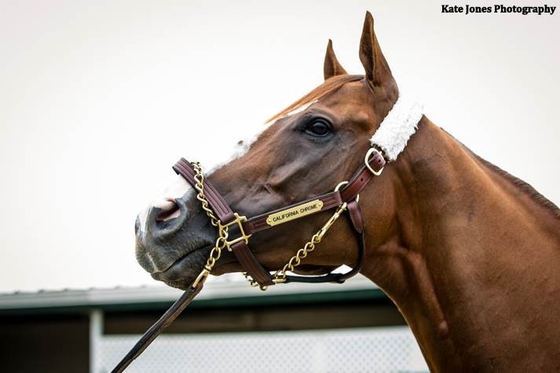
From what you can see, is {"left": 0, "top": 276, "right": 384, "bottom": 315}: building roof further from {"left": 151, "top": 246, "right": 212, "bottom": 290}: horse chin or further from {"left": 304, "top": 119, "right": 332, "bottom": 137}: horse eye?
{"left": 151, "top": 246, "right": 212, "bottom": 290}: horse chin

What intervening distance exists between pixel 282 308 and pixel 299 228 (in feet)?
27.0

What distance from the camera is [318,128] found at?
10.7 feet

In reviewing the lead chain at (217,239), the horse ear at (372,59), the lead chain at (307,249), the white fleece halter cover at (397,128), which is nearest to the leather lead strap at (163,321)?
the lead chain at (217,239)

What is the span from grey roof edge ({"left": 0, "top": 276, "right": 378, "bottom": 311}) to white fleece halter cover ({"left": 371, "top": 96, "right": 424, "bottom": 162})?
537 centimetres

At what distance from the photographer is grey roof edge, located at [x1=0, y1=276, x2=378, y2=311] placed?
9.04 m

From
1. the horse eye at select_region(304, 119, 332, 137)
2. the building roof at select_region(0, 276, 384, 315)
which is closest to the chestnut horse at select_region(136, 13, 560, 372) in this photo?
the horse eye at select_region(304, 119, 332, 137)

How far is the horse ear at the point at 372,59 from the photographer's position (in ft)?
10.9

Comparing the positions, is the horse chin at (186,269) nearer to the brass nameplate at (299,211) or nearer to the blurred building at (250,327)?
the brass nameplate at (299,211)

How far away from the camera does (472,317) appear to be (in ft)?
10.3

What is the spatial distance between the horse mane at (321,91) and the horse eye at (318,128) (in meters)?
0.14

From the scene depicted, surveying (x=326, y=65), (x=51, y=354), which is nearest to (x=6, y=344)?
(x=51, y=354)

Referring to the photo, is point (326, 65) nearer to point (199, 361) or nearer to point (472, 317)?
point (472, 317)

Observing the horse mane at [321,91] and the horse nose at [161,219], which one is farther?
the horse mane at [321,91]

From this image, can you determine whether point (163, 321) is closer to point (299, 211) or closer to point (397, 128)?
point (299, 211)
